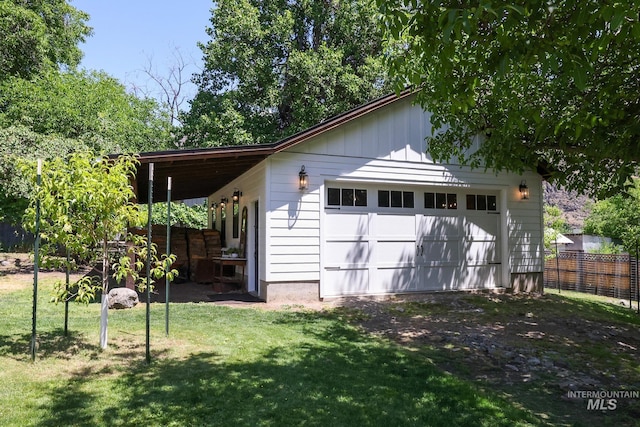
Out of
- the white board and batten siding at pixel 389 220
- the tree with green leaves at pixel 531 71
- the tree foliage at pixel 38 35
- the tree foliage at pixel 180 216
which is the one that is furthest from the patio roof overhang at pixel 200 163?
the tree foliage at pixel 38 35

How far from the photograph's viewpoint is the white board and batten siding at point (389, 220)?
7.83 meters

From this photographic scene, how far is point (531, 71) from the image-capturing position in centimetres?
593

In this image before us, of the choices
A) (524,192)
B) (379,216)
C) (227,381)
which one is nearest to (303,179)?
(379,216)

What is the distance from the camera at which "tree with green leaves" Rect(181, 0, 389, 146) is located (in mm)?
16188

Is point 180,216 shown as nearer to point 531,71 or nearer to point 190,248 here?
point 190,248

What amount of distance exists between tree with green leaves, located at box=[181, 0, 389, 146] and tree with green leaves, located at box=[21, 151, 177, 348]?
1191 cm

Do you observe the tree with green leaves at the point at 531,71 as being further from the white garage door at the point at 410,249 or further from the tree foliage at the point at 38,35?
the tree foliage at the point at 38,35

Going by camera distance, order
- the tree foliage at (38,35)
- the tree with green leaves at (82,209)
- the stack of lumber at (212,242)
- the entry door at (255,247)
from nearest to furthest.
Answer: the tree with green leaves at (82,209)
the entry door at (255,247)
the stack of lumber at (212,242)
the tree foliage at (38,35)

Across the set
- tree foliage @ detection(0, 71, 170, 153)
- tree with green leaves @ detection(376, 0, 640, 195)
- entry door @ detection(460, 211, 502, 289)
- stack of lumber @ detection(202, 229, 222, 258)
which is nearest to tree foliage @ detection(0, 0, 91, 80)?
tree foliage @ detection(0, 71, 170, 153)

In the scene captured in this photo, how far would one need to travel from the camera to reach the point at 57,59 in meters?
19.4

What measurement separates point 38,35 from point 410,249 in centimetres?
1589

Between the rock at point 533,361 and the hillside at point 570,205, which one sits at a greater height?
the hillside at point 570,205

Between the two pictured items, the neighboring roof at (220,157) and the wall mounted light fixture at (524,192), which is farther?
the wall mounted light fixture at (524,192)

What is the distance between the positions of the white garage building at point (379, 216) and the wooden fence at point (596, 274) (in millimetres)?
4084
